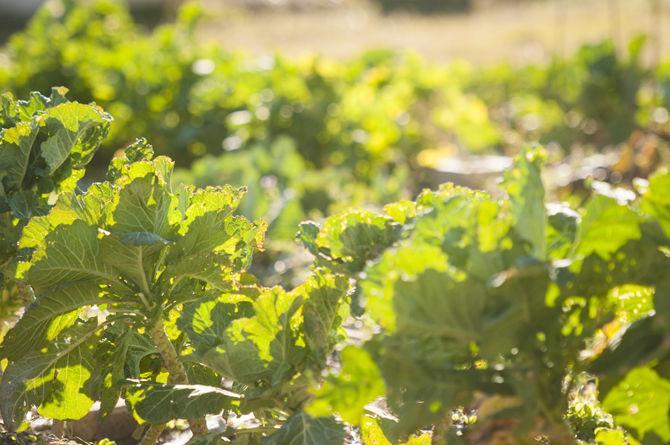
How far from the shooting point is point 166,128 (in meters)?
7.20

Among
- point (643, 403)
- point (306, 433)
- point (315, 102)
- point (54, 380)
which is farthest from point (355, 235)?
point (315, 102)

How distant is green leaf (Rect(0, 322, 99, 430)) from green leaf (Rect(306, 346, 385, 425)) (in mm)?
785

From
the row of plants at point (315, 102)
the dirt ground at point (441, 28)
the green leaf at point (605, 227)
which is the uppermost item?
the green leaf at point (605, 227)

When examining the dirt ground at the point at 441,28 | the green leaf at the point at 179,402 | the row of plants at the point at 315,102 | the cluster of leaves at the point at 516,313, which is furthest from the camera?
the dirt ground at the point at 441,28

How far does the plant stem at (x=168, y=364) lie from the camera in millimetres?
2262

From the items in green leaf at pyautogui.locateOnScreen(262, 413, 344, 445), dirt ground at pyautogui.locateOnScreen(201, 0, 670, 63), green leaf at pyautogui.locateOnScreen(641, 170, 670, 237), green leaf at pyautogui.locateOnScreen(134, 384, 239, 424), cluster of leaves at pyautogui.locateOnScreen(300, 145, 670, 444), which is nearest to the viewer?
cluster of leaves at pyautogui.locateOnScreen(300, 145, 670, 444)

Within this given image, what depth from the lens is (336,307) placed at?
210 cm

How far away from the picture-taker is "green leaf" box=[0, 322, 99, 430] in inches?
89.0

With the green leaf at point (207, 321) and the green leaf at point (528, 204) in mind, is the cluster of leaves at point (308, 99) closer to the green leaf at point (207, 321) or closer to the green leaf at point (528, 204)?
the green leaf at point (207, 321)

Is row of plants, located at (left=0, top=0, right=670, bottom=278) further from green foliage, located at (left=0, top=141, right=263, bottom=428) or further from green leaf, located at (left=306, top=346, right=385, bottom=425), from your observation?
green leaf, located at (left=306, top=346, right=385, bottom=425)

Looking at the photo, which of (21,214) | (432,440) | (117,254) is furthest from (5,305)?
(432,440)

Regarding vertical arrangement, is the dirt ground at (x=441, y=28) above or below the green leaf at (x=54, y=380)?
below

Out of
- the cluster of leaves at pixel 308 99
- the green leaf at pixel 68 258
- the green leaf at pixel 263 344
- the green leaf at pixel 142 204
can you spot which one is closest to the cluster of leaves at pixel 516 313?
the green leaf at pixel 263 344

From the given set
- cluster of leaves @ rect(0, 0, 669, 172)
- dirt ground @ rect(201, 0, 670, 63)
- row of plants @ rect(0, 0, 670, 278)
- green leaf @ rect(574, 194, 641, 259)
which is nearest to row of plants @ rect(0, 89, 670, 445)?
→ green leaf @ rect(574, 194, 641, 259)
